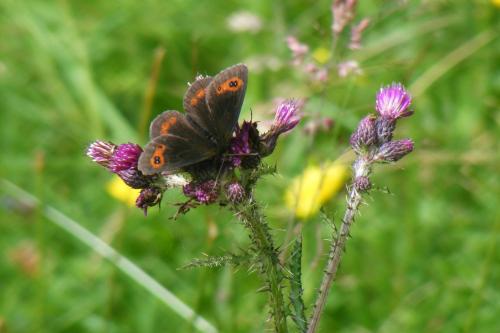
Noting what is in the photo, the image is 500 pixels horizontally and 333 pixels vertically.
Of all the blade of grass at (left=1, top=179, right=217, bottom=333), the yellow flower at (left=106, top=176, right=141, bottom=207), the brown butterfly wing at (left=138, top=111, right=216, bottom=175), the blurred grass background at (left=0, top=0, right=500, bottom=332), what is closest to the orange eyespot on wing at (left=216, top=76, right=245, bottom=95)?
the brown butterfly wing at (left=138, top=111, right=216, bottom=175)

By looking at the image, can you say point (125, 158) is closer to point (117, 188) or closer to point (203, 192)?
point (203, 192)

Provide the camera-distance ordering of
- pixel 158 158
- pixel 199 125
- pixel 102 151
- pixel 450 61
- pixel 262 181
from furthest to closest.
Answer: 1. pixel 450 61
2. pixel 262 181
3. pixel 102 151
4. pixel 199 125
5. pixel 158 158

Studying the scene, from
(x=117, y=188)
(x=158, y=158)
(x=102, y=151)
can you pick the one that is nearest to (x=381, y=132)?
(x=158, y=158)

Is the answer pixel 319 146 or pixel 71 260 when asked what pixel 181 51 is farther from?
pixel 71 260

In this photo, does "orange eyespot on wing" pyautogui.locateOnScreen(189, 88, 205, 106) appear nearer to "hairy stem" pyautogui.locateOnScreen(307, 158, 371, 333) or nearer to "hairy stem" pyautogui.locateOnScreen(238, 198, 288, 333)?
"hairy stem" pyautogui.locateOnScreen(238, 198, 288, 333)

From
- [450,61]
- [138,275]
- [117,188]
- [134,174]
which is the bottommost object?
[134,174]

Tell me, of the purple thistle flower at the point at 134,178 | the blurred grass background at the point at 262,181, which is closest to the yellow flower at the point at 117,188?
the blurred grass background at the point at 262,181
